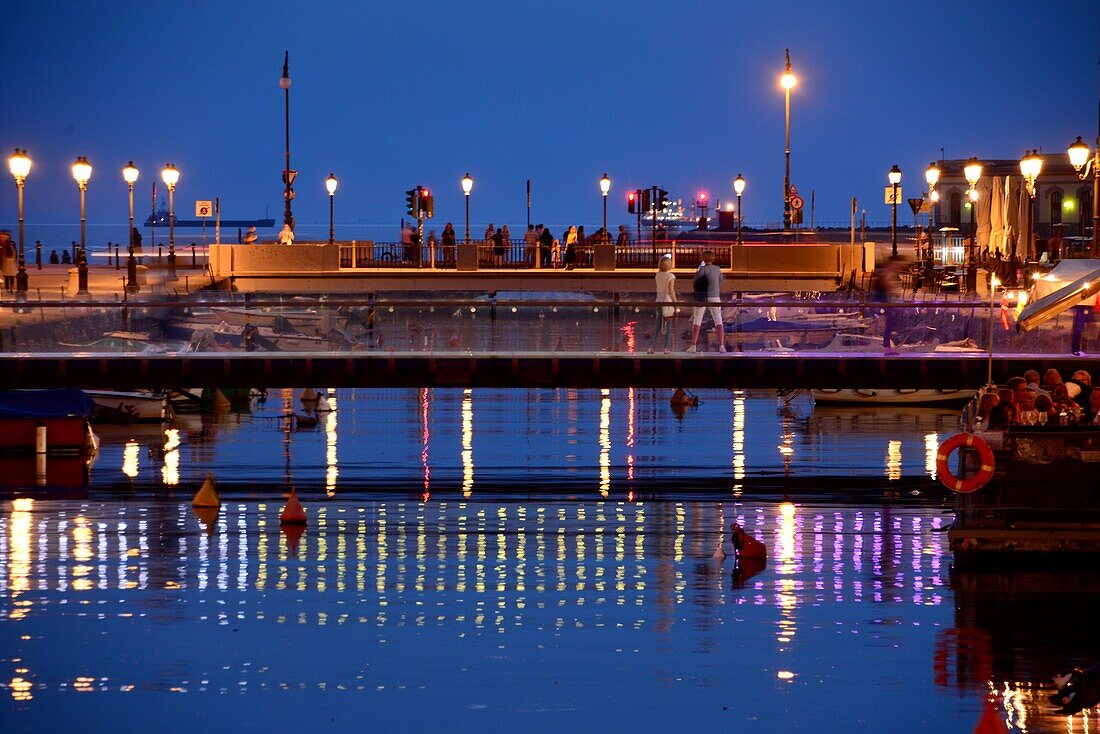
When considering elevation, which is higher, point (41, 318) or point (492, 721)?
point (41, 318)

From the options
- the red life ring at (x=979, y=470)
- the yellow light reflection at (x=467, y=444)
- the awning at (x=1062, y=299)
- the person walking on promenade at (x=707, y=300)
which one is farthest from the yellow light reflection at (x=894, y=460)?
the red life ring at (x=979, y=470)

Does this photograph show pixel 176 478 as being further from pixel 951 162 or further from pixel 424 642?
pixel 951 162

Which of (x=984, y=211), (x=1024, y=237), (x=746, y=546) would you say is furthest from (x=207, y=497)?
(x=984, y=211)

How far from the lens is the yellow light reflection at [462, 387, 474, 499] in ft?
94.6

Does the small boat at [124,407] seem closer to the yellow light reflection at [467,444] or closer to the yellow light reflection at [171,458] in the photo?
the yellow light reflection at [171,458]

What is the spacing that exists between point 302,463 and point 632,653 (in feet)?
51.6

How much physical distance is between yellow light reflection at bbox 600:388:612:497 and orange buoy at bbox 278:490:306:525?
17.3ft

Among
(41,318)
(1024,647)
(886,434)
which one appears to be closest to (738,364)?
(886,434)

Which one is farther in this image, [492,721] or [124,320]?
[124,320]

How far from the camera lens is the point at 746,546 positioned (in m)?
21.5

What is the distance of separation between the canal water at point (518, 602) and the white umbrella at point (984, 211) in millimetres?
23339

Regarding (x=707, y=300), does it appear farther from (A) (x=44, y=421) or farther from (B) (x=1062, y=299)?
(A) (x=44, y=421)

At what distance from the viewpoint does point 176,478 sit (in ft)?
96.6

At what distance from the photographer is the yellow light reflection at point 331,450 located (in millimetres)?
28812
